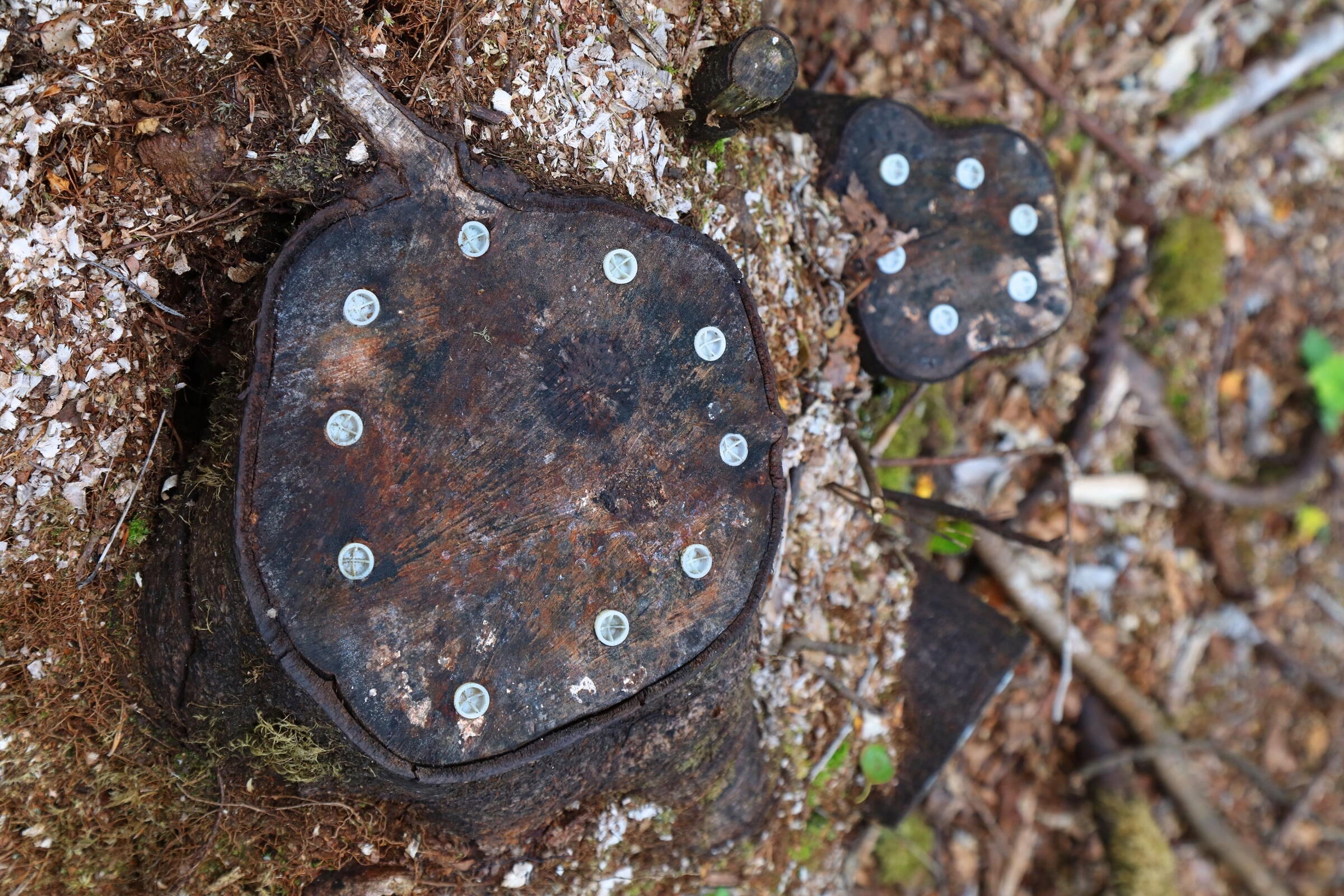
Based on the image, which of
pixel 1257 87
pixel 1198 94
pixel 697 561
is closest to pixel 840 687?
pixel 697 561

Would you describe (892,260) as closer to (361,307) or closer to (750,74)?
(750,74)

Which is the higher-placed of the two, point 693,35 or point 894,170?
point 693,35

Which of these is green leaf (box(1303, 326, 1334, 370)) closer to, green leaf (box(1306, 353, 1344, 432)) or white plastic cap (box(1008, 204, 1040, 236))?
green leaf (box(1306, 353, 1344, 432))

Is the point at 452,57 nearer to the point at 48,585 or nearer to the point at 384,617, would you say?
the point at 384,617

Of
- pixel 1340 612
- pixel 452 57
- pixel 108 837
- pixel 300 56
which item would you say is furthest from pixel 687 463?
pixel 1340 612

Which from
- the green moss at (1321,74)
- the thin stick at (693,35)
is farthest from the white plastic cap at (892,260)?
the green moss at (1321,74)
